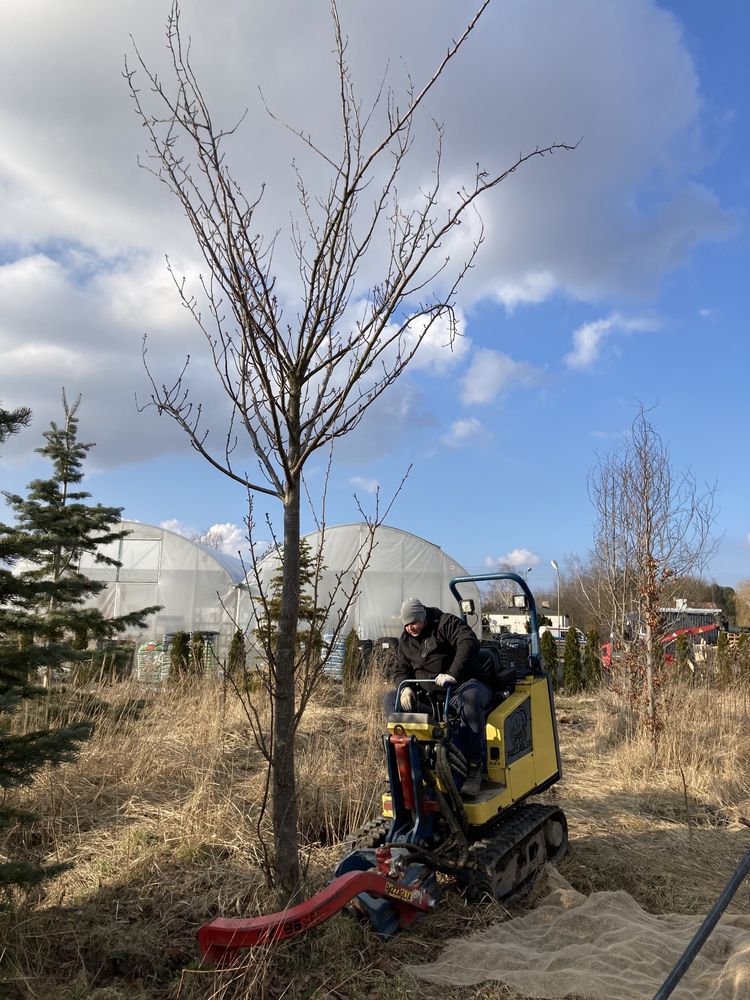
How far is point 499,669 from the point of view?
5.46 metres

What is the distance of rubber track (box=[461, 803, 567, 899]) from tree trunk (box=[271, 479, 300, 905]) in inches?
47.1

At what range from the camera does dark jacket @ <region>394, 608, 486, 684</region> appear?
5121mm

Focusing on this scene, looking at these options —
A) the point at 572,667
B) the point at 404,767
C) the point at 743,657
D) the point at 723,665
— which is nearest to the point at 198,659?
the point at 404,767

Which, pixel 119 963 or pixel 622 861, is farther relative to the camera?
pixel 622 861

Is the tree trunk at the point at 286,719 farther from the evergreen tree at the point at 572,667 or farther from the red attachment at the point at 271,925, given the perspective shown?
the evergreen tree at the point at 572,667

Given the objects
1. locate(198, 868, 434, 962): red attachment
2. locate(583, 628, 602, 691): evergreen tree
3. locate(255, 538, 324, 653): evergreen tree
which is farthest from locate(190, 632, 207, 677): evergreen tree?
locate(583, 628, 602, 691): evergreen tree

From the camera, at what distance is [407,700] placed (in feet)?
16.5

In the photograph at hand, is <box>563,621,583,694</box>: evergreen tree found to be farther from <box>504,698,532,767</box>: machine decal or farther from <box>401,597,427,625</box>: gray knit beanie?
<box>401,597,427,625</box>: gray knit beanie

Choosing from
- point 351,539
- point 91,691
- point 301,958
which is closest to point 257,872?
point 301,958

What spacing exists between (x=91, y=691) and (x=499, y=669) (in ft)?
15.4

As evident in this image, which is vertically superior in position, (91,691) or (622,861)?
(91,691)

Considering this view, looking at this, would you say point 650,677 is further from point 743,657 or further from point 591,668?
point 591,668

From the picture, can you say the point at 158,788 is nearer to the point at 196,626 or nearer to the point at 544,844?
the point at 544,844

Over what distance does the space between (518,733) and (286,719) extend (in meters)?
2.15
